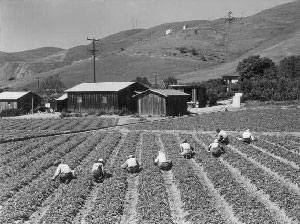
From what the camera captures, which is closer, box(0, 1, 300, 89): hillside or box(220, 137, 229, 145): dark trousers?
box(220, 137, 229, 145): dark trousers

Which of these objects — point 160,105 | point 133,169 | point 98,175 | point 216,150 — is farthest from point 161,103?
point 98,175

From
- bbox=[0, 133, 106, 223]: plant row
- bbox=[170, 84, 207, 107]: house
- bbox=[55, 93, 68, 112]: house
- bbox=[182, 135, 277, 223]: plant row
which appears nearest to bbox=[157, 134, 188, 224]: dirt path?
bbox=[182, 135, 277, 223]: plant row

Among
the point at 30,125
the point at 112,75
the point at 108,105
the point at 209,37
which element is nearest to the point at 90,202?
the point at 30,125

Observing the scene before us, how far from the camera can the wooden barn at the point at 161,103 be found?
2270 inches

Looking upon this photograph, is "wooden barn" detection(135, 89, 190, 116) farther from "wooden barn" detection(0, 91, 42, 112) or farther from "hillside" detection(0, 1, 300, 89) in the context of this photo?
"hillside" detection(0, 1, 300, 89)

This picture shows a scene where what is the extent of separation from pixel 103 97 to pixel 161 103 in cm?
1051

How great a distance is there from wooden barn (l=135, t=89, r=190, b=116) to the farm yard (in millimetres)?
19285

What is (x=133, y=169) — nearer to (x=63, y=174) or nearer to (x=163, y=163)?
(x=163, y=163)

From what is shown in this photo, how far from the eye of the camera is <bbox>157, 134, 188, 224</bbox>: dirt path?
17020 mm

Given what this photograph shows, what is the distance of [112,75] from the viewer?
148 metres

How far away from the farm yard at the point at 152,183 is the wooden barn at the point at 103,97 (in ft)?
82.9

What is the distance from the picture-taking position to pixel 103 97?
211ft

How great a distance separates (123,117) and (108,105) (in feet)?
20.6

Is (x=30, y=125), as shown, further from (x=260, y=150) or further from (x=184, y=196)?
(x=184, y=196)
